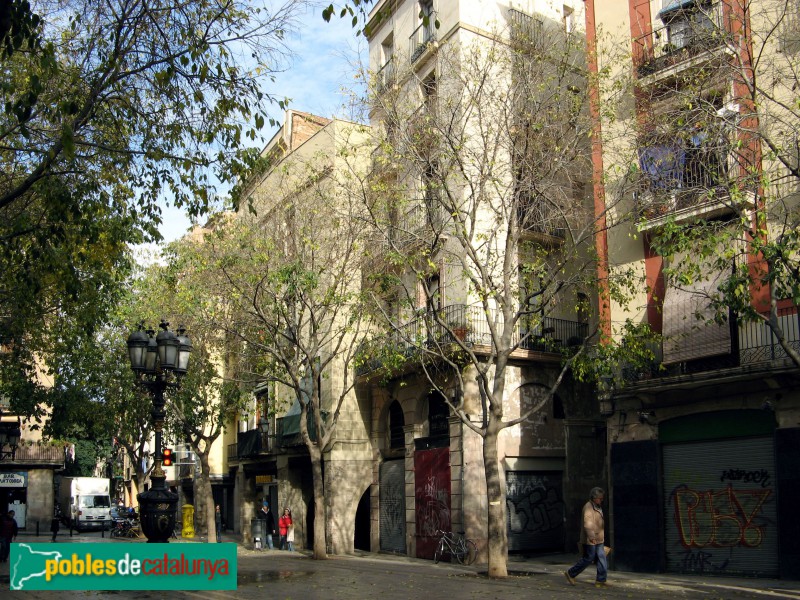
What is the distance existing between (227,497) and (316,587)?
31.3 meters

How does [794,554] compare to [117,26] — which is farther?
[794,554]

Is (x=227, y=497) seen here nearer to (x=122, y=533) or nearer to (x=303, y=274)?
→ (x=122, y=533)

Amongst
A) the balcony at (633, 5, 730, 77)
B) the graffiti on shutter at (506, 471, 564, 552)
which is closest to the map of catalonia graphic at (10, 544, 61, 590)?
the balcony at (633, 5, 730, 77)

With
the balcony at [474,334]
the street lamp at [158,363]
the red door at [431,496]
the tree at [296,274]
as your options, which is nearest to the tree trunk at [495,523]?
the balcony at [474,334]

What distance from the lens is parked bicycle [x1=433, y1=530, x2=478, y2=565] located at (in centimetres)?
2194

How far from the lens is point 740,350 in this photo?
16797mm

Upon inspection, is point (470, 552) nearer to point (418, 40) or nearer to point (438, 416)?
point (438, 416)

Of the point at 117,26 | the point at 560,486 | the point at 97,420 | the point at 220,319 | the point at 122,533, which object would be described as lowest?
the point at 122,533

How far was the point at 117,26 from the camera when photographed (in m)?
11.8

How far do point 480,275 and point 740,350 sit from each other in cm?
530

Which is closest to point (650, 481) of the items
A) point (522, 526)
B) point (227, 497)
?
point (522, 526)

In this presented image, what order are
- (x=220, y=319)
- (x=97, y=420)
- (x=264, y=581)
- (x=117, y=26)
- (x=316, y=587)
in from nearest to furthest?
(x=117, y=26) → (x=316, y=587) → (x=264, y=581) → (x=220, y=319) → (x=97, y=420)

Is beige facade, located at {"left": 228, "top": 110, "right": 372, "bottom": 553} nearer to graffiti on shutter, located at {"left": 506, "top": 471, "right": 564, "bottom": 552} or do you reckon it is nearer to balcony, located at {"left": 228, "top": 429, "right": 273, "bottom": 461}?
balcony, located at {"left": 228, "top": 429, "right": 273, "bottom": 461}

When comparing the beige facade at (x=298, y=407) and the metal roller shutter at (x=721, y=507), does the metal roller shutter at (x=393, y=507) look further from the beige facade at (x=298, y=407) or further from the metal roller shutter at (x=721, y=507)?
the metal roller shutter at (x=721, y=507)
